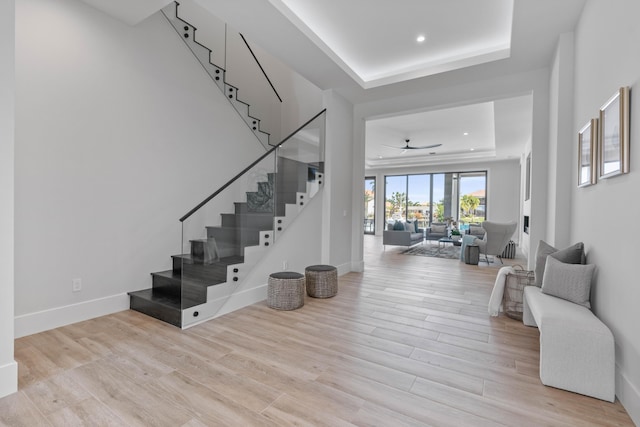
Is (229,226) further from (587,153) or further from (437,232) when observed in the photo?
(437,232)

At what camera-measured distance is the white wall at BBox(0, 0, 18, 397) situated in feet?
6.00

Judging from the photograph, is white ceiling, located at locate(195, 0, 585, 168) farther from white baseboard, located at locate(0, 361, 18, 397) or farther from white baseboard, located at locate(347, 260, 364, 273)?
white baseboard, located at locate(0, 361, 18, 397)

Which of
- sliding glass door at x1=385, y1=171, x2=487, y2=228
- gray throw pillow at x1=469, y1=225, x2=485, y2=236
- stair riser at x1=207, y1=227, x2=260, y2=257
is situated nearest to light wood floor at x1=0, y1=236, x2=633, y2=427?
stair riser at x1=207, y1=227, x2=260, y2=257

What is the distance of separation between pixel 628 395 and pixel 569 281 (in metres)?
0.82

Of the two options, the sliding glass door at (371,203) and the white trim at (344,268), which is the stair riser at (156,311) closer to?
the white trim at (344,268)

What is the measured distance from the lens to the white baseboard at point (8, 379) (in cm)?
185

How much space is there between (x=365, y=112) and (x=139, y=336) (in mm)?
4823

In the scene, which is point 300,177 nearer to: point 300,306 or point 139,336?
point 300,306

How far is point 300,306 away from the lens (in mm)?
3600

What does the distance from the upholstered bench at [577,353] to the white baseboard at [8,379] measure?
3.37 metres

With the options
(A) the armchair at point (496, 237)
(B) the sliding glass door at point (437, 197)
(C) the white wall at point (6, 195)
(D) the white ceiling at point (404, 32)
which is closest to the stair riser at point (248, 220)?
(C) the white wall at point (6, 195)

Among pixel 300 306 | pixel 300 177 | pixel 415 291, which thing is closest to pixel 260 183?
pixel 300 177

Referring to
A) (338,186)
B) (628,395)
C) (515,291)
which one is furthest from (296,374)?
(338,186)

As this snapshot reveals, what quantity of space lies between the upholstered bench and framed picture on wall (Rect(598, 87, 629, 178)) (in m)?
0.98
